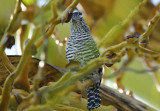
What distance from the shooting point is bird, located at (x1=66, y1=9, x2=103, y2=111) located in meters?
1.02

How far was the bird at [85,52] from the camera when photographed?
3.33 feet

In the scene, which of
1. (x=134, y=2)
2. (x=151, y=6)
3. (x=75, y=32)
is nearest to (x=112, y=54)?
(x=75, y=32)

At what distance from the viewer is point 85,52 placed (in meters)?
1.07

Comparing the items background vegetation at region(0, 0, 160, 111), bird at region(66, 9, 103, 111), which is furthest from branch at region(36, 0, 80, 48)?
bird at region(66, 9, 103, 111)

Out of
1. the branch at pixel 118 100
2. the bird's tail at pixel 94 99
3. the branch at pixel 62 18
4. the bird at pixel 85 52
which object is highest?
the branch at pixel 62 18

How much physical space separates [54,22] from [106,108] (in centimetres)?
37

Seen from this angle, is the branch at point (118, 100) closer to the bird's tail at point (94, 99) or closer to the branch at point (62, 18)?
the bird's tail at point (94, 99)

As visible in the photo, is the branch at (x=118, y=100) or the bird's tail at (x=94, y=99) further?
the branch at (x=118, y=100)

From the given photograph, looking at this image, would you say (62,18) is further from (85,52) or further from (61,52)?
(61,52)

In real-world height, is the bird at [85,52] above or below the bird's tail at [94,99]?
above

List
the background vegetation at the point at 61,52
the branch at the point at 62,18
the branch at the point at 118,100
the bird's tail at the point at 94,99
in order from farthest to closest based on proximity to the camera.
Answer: the branch at the point at 118,100 < the bird's tail at the point at 94,99 < the branch at the point at 62,18 < the background vegetation at the point at 61,52

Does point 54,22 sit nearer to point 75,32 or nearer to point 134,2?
point 75,32

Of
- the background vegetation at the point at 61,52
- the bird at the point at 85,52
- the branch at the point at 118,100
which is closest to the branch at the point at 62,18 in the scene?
the background vegetation at the point at 61,52

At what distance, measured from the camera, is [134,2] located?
1.52m
